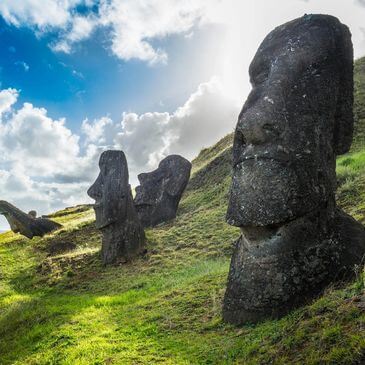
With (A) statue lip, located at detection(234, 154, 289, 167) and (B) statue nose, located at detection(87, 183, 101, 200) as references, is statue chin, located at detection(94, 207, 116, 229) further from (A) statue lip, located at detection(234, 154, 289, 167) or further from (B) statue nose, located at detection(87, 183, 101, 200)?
(A) statue lip, located at detection(234, 154, 289, 167)

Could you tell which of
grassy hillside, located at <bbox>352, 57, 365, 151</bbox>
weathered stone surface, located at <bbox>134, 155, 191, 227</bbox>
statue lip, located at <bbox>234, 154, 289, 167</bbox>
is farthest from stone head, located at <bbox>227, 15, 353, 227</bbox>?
grassy hillside, located at <bbox>352, 57, 365, 151</bbox>

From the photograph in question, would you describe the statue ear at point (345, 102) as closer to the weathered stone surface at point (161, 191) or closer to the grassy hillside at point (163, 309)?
the grassy hillside at point (163, 309)

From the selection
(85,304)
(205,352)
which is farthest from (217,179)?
(205,352)

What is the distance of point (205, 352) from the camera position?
22.1 feet

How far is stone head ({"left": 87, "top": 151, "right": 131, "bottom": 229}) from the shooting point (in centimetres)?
1928

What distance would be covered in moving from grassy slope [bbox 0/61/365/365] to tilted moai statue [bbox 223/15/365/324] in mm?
567

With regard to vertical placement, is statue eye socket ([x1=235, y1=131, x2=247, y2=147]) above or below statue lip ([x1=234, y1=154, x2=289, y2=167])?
above

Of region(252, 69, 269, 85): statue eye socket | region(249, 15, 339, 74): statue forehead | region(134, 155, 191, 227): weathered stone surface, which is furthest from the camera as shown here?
region(134, 155, 191, 227): weathered stone surface

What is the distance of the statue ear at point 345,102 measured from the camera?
29.1 ft

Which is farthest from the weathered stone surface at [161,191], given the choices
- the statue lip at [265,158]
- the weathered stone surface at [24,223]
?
the statue lip at [265,158]

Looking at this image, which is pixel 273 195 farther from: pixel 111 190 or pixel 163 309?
pixel 111 190

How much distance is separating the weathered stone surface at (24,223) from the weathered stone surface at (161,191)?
6593 millimetres

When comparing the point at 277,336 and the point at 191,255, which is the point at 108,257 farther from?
the point at 277,336

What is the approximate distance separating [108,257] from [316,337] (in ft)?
47.9
